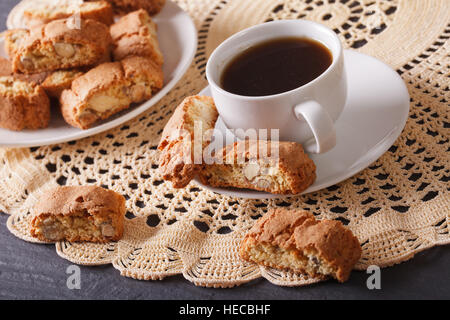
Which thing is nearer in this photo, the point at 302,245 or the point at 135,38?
the point at 302,245

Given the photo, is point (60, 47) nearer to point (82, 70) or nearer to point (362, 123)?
point (82, 70)

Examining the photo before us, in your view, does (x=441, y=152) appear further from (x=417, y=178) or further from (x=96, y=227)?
(x=96, y=227)

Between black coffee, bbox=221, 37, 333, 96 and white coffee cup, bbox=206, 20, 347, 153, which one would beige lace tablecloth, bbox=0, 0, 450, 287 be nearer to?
white coffee cup, bbox=206, 20, 347, 153

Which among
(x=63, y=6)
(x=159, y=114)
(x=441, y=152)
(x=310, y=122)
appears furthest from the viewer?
(x=63, y=6)

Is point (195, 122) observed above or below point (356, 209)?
above

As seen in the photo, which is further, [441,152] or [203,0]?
[203,0]

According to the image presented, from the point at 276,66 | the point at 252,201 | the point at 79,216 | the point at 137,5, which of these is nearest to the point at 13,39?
the point at 137,5

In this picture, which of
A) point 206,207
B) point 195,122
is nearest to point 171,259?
point 206,207

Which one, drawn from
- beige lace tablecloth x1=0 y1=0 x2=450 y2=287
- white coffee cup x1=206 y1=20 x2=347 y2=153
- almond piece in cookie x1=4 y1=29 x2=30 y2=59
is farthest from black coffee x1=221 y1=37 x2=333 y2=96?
almond piece in cookie x1=4 y1=29 x2=30 y2=59
